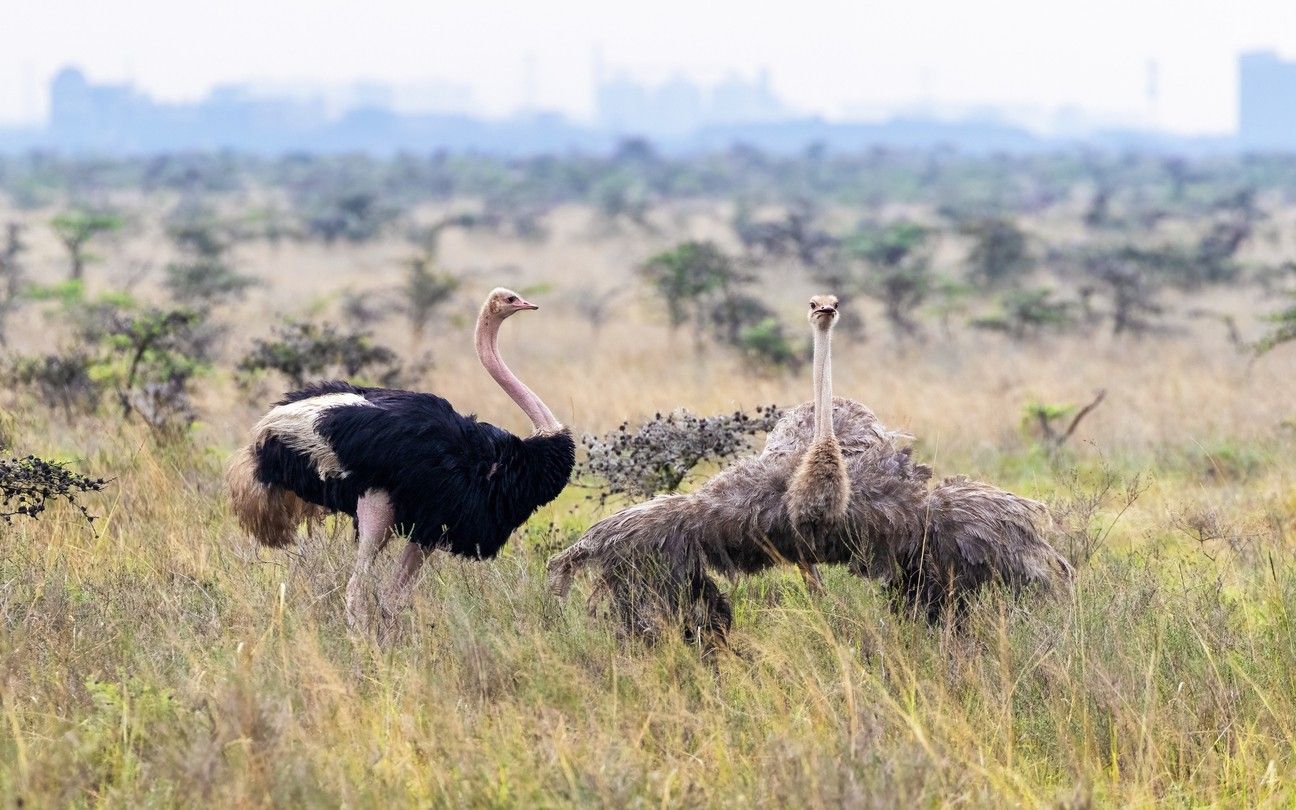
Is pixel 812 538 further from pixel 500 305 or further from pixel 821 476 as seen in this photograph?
pixel 500 305

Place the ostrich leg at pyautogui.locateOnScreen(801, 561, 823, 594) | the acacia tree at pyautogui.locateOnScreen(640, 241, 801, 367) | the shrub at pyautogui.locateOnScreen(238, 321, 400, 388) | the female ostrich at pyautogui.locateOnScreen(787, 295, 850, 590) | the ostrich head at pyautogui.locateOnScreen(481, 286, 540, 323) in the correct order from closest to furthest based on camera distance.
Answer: the female ostrich at pyautogui.locateOnScreen(787, 295, 850, 590) → the ostrich leg at pyautogui.locateOnScreen(801, 561, 823, 594) → the ostrich head at pyautogui.locateOnScreen(481, 286, 540, 323) → the shrub at pyautogui.locateOnScreen(238, 321, 400, 388) → the acacia tree at pyautogui.locateOnScreen(640, 241, 801, 367)

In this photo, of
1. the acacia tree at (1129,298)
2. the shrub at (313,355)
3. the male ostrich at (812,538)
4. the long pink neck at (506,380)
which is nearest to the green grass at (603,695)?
the male ostrich at (812,538)

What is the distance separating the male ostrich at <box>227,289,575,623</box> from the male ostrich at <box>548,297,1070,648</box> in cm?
45

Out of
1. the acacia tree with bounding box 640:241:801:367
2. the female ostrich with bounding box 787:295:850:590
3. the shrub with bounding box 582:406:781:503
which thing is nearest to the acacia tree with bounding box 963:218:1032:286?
the acacia tree with bounding box 640:241:801:367

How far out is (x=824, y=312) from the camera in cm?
487

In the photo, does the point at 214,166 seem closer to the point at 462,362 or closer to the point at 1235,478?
the point at 462,362

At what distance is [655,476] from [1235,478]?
10.7 ft

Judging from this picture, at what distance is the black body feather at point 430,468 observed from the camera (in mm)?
5277

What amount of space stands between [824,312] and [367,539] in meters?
1.71

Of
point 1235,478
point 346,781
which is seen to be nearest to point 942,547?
point 346,781

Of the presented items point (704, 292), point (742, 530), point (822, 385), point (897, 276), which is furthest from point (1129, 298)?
point (742, 530)

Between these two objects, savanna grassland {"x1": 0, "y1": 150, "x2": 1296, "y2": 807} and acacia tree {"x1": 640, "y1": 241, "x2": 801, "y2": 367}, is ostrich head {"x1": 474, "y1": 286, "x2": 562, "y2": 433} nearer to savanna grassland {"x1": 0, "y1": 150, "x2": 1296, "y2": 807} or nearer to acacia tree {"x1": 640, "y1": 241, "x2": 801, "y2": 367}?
savanna grassland {"x1": 0, "y1": 150, "x2": 1296, "y2": 807}

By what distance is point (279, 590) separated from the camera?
5.25 meters

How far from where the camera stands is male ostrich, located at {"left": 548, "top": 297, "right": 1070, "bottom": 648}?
4855mm
